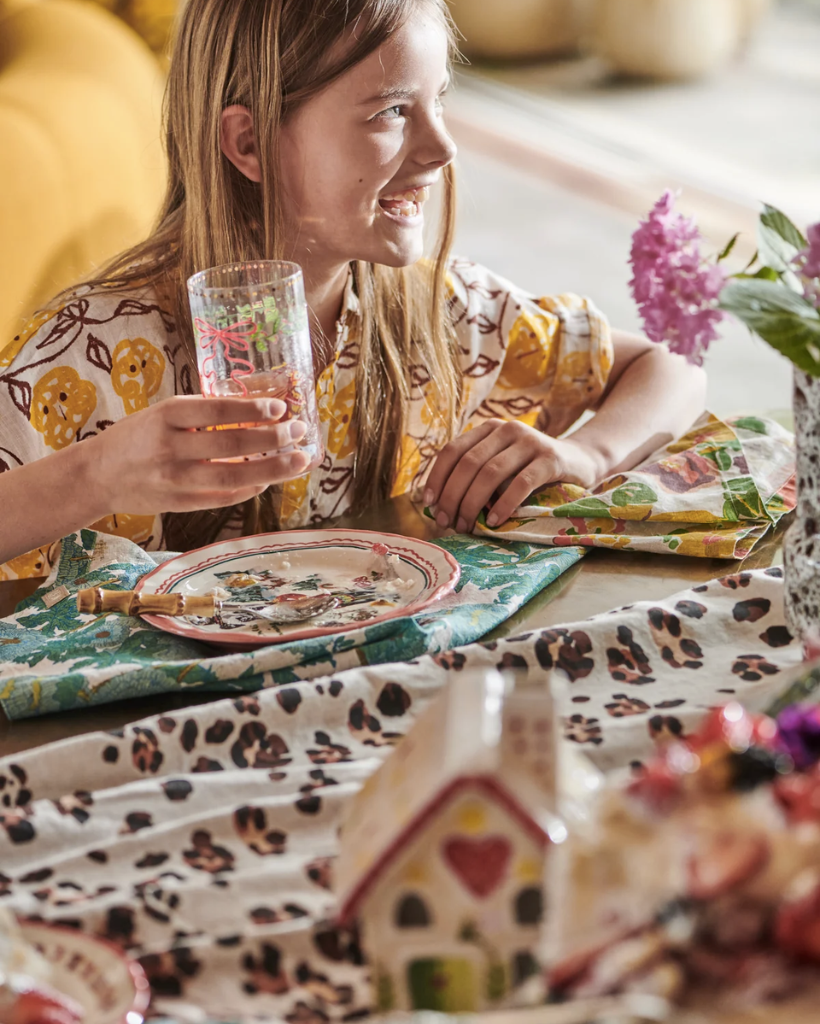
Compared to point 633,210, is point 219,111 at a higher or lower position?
higher

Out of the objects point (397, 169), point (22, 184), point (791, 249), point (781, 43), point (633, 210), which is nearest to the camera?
point (791, 249)

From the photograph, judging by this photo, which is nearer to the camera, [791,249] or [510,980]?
[510,980]

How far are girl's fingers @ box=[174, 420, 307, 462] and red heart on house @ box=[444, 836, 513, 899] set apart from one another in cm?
49

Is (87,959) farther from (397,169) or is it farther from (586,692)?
(397,169)

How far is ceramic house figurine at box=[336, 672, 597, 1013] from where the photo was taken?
0.48m

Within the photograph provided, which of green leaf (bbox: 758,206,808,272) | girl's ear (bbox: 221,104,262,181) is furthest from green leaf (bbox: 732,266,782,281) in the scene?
girl's ear (bbox: 221,104,262,181)

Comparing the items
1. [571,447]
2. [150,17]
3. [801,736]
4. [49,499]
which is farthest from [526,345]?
[150,17]

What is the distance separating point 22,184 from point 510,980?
5.95 feet

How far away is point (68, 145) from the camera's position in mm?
2170

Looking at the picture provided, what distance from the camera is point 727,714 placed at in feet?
1.70

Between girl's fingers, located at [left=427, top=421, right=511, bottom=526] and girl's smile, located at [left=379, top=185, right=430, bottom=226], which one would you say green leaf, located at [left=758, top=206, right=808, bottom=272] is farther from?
girl's smile, located at [left=379, top=185, right=430, bottom=226]

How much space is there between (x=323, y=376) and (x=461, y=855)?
1.02m

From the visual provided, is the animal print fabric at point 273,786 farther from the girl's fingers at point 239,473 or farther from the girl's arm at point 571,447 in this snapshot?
the girl's arm at point 571,447

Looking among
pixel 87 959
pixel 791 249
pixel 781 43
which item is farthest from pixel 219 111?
pixel 781 43
